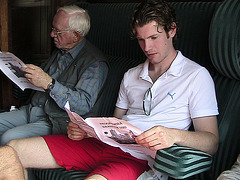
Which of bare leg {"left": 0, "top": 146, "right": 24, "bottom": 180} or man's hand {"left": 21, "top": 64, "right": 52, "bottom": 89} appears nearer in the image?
bare leg {"left": 0, "top": 146, "right": 24, "bottom": 180}

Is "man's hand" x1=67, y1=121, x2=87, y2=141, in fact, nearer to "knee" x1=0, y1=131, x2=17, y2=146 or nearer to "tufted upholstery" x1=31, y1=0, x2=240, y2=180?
"tufted upholstery" x1=31, y1=0, x2=240, y2=180

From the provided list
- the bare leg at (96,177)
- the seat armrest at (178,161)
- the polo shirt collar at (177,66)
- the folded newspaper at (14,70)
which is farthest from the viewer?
the folded newspaper at (14,70)

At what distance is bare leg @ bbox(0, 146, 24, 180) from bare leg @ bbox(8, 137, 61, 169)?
0.42 ft

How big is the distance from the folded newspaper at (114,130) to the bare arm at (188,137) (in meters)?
0.05

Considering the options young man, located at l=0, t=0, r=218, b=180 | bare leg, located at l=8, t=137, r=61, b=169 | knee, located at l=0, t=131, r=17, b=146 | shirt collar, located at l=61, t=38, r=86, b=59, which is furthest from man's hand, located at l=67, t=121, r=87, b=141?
shirt collar, located at l=61, t=38, r=86, b=59

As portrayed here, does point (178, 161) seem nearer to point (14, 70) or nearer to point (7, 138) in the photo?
point (7, 138)

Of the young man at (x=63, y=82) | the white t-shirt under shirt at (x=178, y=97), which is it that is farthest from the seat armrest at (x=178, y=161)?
the young man at (x=63, y=82)

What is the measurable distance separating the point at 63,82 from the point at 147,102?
0.73 m

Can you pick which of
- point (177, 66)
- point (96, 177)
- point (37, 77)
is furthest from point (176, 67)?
point (37, 77)

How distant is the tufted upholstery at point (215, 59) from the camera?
5.54ft

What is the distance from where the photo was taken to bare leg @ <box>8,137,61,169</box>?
1889 millimetres

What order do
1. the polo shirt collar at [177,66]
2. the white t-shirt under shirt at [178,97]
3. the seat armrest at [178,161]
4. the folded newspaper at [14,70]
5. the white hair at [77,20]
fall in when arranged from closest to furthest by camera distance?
1. the seat armrest at [178,161]
2. the white t-shirt under shirt at [178,97]
3. the polo shirt collar at [177,66]
4. the folded newspaper at [14,70]
5. the white hair at [77,20]

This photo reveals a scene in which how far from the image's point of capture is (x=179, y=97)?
1739 millimetres

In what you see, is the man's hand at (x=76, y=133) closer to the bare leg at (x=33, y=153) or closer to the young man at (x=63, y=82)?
the bare leg at (x=33, y=153)
